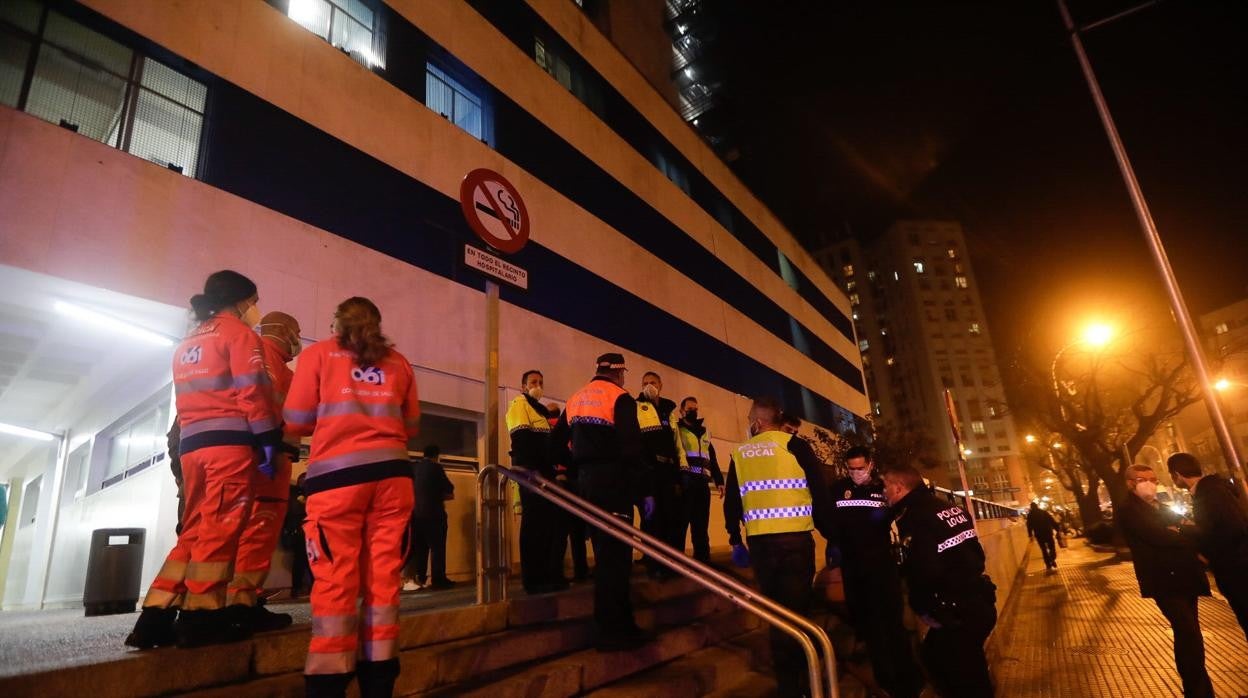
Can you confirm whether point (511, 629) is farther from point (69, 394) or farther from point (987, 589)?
point (69, 394)

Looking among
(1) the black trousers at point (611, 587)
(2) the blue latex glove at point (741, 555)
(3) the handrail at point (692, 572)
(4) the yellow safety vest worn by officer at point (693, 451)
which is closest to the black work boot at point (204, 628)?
(3) the handrail at point (692, 572)

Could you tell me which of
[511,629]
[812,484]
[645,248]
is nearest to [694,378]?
[645,248]

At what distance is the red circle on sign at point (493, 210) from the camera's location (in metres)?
4.34

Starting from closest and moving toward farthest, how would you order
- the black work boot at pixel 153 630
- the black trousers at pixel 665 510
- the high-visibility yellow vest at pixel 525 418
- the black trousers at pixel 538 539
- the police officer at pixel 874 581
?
the black work boot at pixel 153 630 → the police officer at pixel 874 581 → the black trousers at pixel 538 539 → the high-visibility yellow vest at pixel 525 418 → the black trousers at pixel 665 510

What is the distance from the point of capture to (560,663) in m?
3.75

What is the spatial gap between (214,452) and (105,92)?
19.1 feet

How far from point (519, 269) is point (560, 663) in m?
2.70

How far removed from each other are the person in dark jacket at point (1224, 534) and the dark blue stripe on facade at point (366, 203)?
20.6ft

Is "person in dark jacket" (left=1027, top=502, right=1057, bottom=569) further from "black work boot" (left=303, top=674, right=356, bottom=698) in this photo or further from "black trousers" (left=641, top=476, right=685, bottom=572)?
"black work boot" (left=303, top=674, right=356, bottom=698)

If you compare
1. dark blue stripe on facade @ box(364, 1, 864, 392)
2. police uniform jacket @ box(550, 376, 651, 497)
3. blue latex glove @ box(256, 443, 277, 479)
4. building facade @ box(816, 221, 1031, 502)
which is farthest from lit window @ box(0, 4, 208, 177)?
building facade @ box(816, 221, 1031, 502)

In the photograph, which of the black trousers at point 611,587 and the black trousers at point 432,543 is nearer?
the black trousers at point 611,587

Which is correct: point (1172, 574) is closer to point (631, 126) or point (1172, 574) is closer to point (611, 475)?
point (611, 475)

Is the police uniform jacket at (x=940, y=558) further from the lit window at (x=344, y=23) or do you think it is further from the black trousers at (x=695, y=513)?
the lit window at (x=344, y=23)

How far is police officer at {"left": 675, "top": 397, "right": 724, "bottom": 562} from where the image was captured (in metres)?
7.19
